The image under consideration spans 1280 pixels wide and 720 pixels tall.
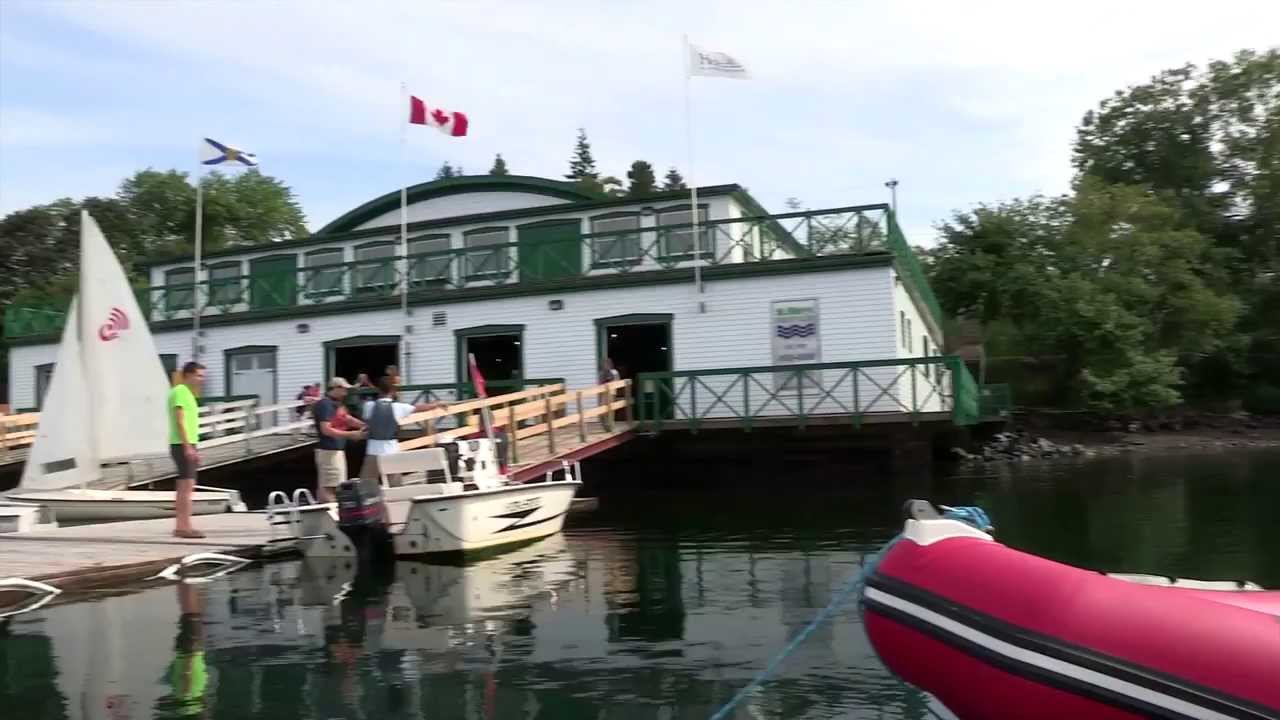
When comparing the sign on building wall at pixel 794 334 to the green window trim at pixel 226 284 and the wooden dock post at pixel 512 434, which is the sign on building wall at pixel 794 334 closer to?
the wooden dock post at pixel 512 434

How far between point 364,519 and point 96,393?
4.25 m

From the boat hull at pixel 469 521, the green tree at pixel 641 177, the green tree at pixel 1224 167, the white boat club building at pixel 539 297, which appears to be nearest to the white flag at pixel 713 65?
the white boat club building at pixel 539 297

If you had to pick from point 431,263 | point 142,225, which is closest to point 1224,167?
point 431,263

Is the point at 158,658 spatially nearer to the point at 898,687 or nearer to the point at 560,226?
the point at 898,687

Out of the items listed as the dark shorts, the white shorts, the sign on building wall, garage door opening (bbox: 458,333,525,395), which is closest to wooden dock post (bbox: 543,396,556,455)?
the white shorts

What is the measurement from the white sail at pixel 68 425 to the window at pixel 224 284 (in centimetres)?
1089

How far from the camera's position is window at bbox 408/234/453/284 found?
21500 millimetres

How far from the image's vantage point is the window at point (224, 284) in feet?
76.1

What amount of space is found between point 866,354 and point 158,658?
13.5 meters

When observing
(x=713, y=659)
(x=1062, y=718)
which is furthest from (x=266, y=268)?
(x=1062, y=718)

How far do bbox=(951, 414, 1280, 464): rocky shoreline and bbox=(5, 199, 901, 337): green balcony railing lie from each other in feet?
18.0

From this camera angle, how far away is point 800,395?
17.4 meters

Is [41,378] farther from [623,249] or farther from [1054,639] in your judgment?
[1054,639]

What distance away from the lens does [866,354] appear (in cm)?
1791
